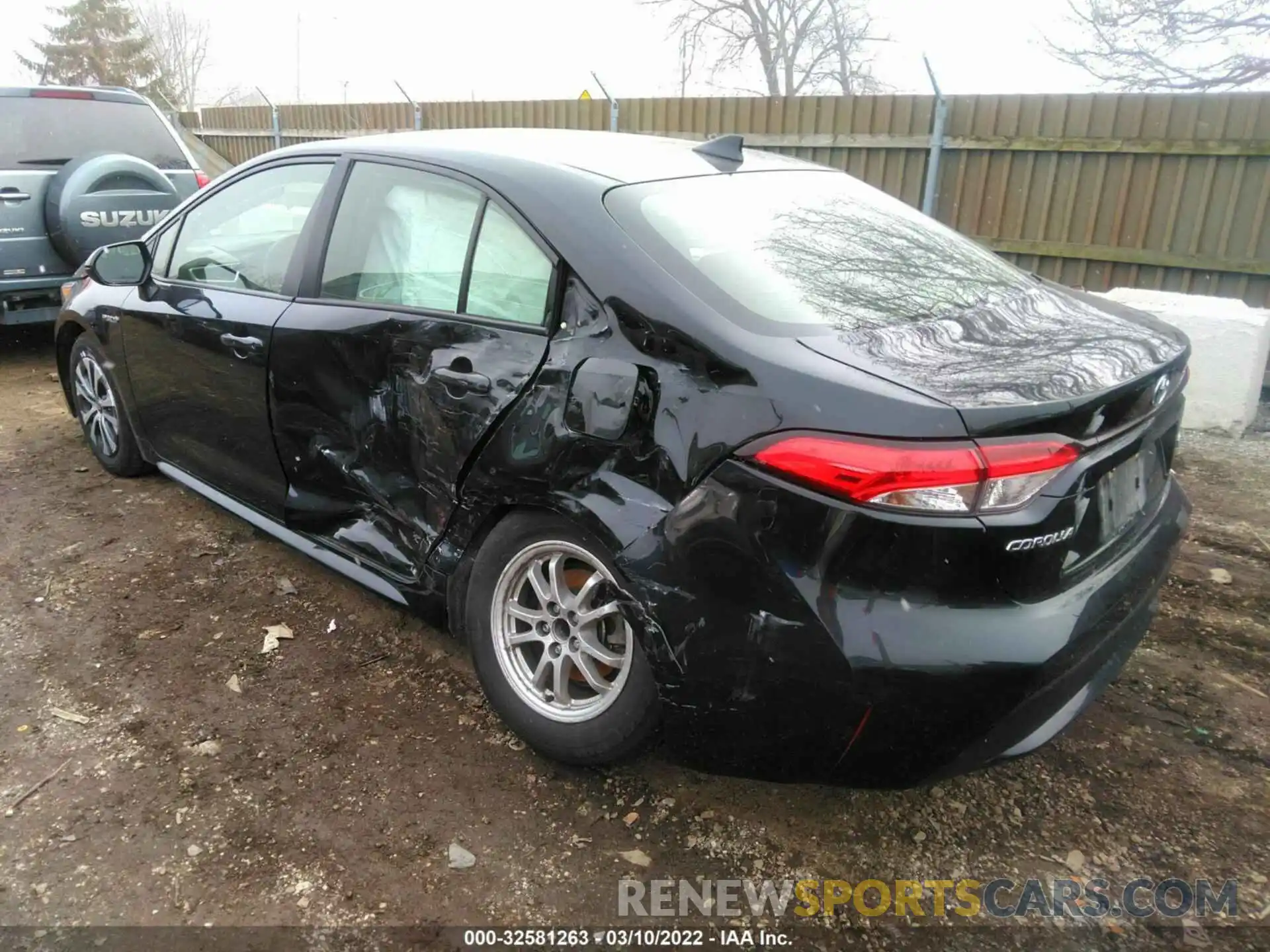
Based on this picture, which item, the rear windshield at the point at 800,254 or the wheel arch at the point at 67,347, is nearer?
the rear windshield at the point at 800,254

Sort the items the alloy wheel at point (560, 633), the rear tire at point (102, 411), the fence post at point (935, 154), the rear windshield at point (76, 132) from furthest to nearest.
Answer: the fence post at point (935, 154) → the rear windshield at point (76, 132) → the rear tire at point (102, 411) → the alloy wheel at point (560, 633)

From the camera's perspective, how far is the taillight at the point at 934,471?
1808 mm

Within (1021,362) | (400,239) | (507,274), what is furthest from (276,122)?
(1021,362)

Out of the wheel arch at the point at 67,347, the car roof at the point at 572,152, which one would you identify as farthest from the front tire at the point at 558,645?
the wheel arch at the point at 67,347

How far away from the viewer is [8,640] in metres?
3.20

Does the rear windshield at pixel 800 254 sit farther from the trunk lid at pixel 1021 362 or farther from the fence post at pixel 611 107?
the fence post at pixel 611 107

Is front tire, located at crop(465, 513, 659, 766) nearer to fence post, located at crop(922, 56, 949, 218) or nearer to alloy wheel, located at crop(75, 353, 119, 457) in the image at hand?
alloy wheel, located at crop(75, 353, 119, 457)

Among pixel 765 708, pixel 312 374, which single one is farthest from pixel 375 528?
pixel 765 708

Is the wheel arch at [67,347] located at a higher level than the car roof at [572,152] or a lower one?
lower

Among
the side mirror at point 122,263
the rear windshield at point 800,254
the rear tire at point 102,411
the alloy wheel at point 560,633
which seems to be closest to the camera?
the rear windshield at point 800,254

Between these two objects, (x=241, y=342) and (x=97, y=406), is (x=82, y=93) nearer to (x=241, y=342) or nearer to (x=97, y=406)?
(x=97, y=406)

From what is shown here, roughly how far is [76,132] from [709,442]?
651 cm
